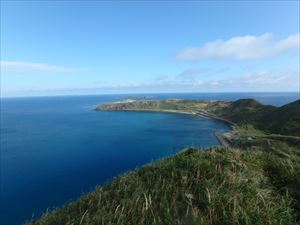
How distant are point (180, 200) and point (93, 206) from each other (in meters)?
2.73

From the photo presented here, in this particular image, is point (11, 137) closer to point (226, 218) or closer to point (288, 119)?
point (226, 218)

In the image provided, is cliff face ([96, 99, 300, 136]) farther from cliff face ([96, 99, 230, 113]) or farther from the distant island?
the distant island

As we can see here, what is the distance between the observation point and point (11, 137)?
81.9 metres

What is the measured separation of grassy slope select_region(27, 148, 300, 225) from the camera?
501 centimetres

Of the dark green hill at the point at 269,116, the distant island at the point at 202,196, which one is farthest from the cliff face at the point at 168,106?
the distant island at the point at 202,196

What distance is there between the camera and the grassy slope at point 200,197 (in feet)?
16.4

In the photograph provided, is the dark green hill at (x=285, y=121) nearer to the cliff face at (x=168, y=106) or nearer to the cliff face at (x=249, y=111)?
the cliff face at (x=249, y=111)

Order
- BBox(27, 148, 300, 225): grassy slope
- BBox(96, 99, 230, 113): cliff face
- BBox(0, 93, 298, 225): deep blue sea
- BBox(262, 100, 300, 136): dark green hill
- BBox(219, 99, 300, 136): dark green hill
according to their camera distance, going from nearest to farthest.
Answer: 1. BBox(27, 148, 300, 225): grassy slope
2. BBox(0, 93, 298, 225): deep blue sea
3. BBox(262, 100, 300, 136): dark green hill
4. BBox(219, 99, 300, 136): dark green hill
5. BBox(96, 99, 230, 113): cliff face

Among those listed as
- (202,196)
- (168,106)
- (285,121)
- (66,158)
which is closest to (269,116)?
(285,121)

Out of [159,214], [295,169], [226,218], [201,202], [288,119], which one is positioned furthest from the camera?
[288,119]

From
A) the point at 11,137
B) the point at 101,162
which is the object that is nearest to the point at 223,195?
the point at 101,162

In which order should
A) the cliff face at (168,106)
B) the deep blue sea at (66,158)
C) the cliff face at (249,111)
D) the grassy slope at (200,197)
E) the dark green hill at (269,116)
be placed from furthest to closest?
the cliff face at (168,106) < the cliff face at (249,111) < the dark green hill at (269,116) < the deep blue sea at (66,158) < the grassy slope at (200,197)

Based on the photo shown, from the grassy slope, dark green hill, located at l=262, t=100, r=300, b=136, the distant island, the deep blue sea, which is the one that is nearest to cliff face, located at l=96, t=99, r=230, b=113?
the deep blue sea

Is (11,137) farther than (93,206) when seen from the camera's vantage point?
Yes
